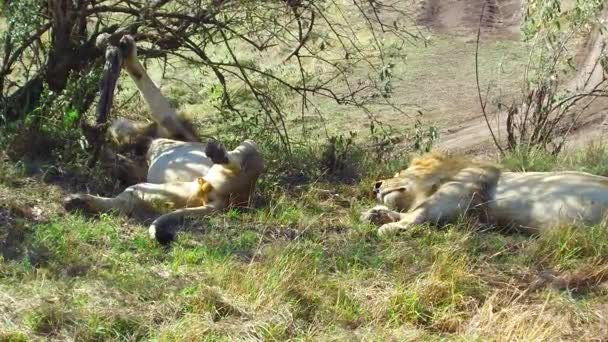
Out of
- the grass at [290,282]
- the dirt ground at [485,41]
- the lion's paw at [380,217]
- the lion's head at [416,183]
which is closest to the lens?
the grass at [290,282]

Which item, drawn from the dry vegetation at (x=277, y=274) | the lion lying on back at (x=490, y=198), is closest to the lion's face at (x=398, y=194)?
the lion lying on back at (x=490, y=198)

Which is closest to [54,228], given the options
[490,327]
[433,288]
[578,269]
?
[433,288]

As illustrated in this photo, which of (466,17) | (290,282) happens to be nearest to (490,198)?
(290,282)

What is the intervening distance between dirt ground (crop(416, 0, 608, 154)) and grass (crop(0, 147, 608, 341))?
4582 mm

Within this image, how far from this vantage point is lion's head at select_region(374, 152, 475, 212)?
6848 mm

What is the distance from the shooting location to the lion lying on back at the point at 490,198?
6277 millimetres

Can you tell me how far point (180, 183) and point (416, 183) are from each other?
169cm

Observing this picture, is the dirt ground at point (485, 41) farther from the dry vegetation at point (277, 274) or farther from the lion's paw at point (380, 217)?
the dry vegetation at point (277, 274)

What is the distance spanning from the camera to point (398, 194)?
273 inches

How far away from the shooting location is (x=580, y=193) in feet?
20.7

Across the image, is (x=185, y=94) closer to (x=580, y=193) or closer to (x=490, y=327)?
(x=580, y=193)

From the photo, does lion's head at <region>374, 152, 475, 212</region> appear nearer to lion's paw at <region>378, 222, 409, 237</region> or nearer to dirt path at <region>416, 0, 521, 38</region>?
lion's paw at <region>378, 222, 409, 237</region>

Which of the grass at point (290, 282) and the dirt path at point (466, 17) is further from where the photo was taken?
the dirt path at point (466, 17)

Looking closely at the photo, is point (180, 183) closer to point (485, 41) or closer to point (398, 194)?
point (398, 194)
